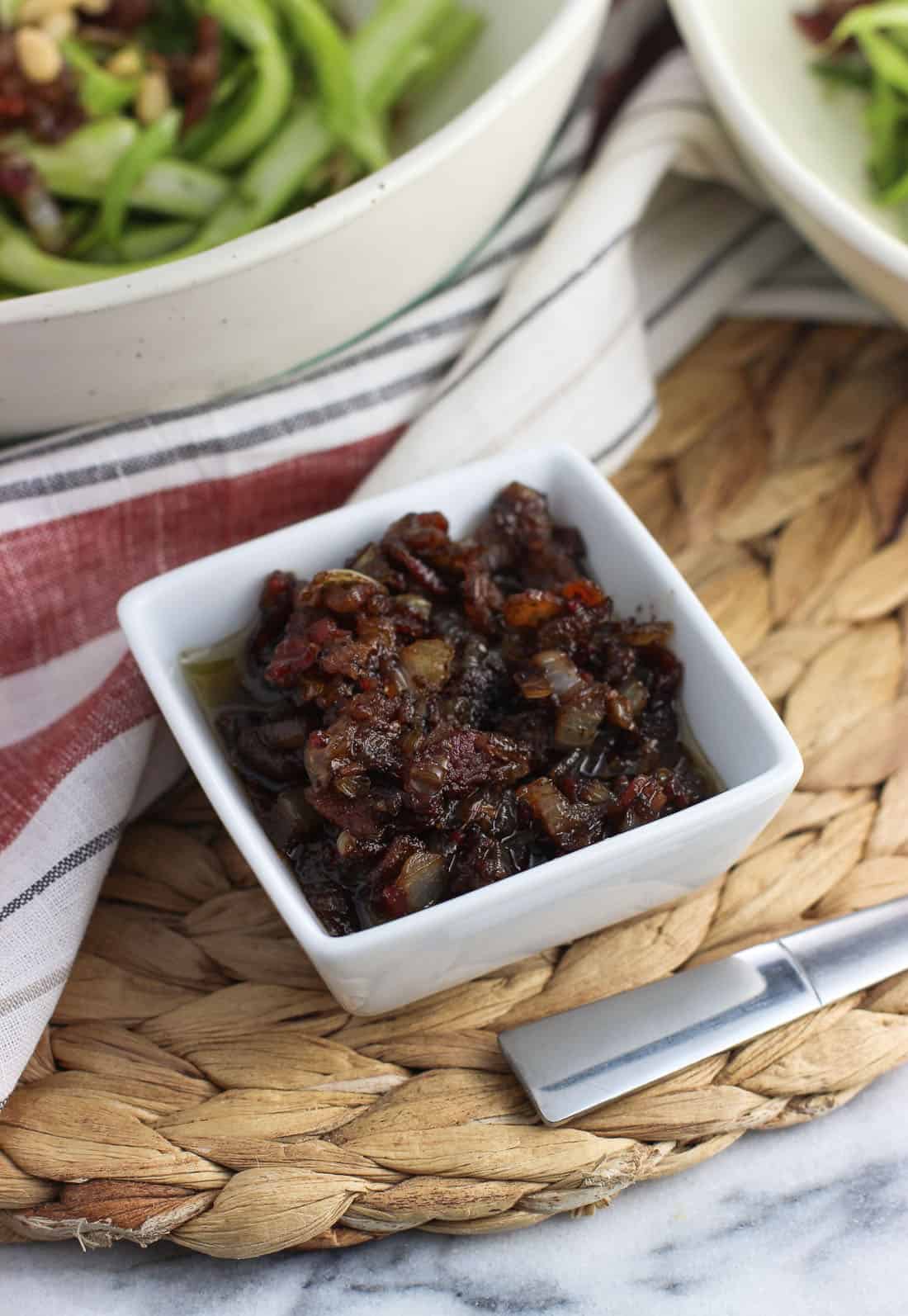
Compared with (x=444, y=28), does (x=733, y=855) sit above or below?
below

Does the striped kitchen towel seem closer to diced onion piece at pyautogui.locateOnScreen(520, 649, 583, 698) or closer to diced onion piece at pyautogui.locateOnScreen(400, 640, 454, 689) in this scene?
diced onion piece at pyautogui.locateOnScreen(400, 640, 454, 689)

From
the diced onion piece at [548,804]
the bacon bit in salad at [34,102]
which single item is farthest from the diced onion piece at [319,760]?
the bacon bit in salad at [34,102]

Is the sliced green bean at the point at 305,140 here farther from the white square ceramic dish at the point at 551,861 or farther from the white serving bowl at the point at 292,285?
the white square ceramic dish at the point at 551,861

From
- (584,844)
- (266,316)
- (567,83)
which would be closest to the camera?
(584,844)

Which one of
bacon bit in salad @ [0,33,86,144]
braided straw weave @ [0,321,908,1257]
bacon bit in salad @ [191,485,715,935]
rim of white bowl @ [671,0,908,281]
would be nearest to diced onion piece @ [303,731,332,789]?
bacon bit in salad @ [191,485,715,935]

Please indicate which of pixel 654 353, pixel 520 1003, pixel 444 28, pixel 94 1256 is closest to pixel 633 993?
pixel 520 1003

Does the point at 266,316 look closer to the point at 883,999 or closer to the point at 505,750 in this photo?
the point at 505,750

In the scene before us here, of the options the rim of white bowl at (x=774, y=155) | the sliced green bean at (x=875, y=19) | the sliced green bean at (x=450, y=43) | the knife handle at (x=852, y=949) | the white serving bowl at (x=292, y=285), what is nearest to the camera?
the knife handle at (x=852, y=949)
